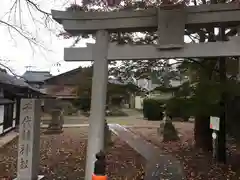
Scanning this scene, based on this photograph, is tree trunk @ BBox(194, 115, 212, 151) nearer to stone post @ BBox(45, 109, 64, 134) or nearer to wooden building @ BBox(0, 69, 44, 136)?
wooden building @ BBox(0, 69, 44, 136)

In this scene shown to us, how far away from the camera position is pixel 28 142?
23.0 feet

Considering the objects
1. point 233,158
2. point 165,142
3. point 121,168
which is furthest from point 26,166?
point 165,142

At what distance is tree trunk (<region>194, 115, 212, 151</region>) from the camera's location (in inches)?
423

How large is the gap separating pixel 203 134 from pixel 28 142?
21.6 feet

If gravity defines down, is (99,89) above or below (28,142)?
above

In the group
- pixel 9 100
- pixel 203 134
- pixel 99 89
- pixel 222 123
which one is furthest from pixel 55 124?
pixel 99 89

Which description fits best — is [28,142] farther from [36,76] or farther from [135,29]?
[36,76]

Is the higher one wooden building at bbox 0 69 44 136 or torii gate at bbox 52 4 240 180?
torii gate at bbox 52 4 240 180

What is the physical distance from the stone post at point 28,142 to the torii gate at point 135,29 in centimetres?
148

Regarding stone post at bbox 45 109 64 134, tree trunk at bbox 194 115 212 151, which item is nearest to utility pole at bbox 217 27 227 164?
tree trunk at bbox 194 115 212 151

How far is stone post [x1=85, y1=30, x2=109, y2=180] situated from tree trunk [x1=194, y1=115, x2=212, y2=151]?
5.46 meters

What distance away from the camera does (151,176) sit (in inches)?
289

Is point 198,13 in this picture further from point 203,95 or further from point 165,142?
point 165,142

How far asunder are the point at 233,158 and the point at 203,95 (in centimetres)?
377
